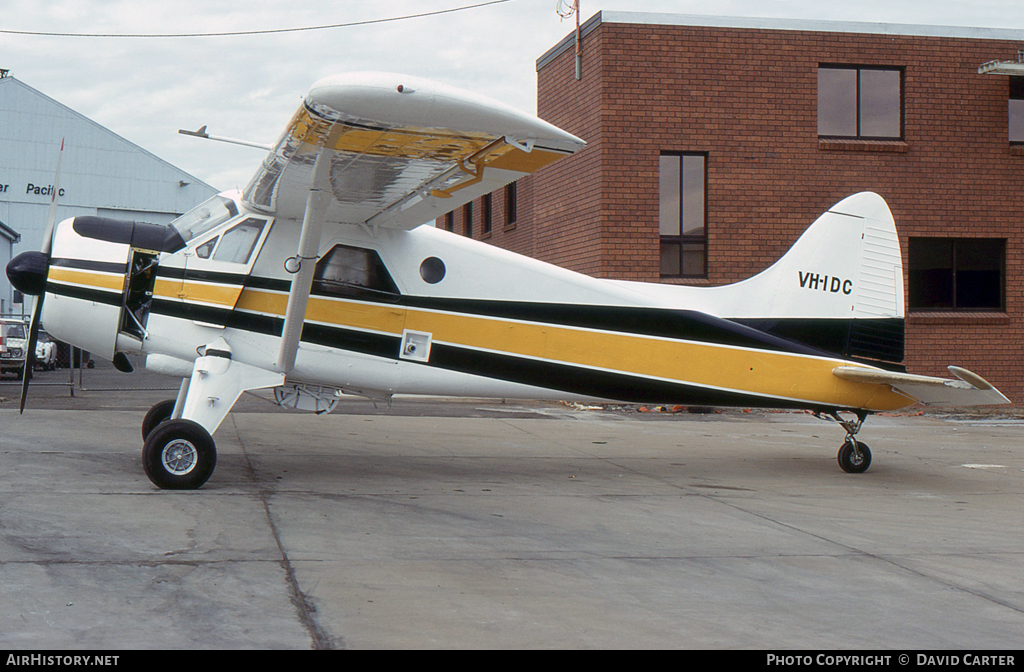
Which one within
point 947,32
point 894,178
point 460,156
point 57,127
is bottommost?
point 460,156

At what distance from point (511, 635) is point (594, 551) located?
1743 mm

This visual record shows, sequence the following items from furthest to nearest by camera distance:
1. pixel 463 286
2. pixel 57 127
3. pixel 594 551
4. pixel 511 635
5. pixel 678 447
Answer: pixel 57 127
pixel 678 447
pixel 463 286
pixel 594 551
pixel 511 635

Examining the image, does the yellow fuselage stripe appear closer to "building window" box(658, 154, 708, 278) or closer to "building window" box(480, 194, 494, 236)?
"building window" box(658, 154, 708, 278)

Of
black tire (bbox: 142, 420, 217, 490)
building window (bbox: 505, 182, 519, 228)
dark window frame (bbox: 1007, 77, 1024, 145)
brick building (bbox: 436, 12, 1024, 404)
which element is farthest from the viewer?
building window (bbox: 505, 182, 519, 228)

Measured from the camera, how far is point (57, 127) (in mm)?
39656

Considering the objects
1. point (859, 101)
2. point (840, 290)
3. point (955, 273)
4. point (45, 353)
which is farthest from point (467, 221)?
point (840, 290)

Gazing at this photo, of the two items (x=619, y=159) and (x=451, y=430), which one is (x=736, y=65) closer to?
(x=619, y=159)

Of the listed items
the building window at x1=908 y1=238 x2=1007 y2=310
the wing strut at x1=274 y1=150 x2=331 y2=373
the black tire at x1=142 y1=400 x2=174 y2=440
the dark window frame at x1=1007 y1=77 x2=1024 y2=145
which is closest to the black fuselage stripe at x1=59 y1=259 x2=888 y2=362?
the wing strut at x1=274 y1=150 x2=331 y2=373

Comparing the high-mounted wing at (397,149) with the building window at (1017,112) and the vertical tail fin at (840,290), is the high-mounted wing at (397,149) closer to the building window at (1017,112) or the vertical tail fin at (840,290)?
the vertical tail fin at (840,290)

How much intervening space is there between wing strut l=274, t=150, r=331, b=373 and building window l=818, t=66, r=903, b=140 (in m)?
12.7

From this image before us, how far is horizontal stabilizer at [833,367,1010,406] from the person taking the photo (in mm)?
7605

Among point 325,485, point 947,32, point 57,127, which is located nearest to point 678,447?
point 325,485

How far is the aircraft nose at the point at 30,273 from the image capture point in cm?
707

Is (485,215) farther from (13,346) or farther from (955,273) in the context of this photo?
(13,346)
